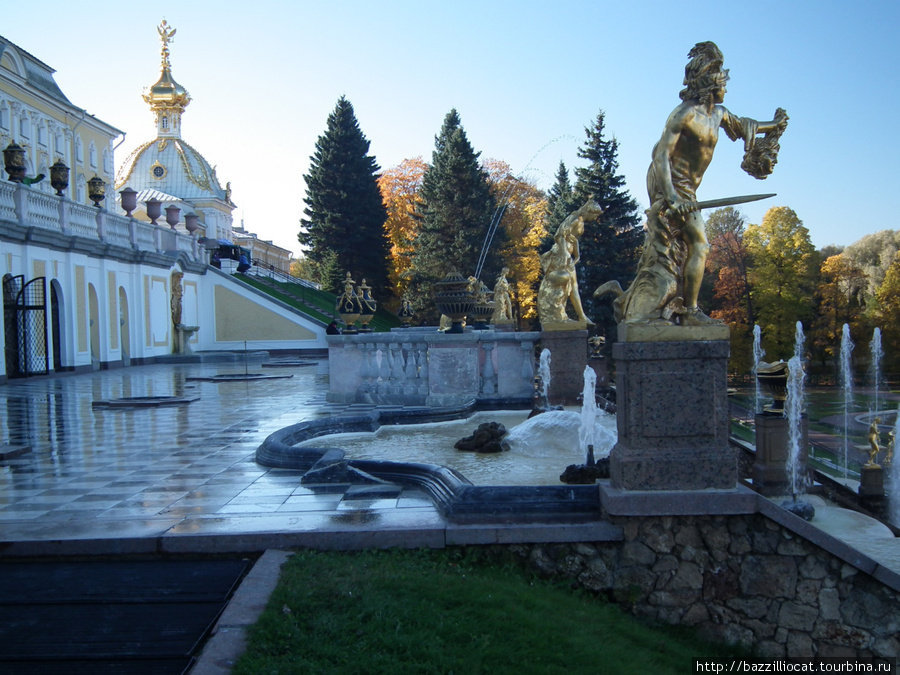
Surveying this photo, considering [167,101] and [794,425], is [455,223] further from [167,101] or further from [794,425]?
[794,425]

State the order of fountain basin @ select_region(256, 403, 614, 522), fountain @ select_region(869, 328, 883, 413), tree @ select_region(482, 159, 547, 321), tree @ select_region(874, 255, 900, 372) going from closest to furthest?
1. fountain basin @ select_region(256, 403, 614, 522)
2. fountain @ select_region(869, 328, 883, 413)
3. tree @ select_region(874, 255, 900, 372)
4. tree @ select_region(482, 159, 547, 321)

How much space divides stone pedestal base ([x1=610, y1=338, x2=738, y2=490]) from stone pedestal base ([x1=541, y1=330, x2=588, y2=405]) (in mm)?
6935

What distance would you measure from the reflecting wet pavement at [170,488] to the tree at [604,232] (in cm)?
2911

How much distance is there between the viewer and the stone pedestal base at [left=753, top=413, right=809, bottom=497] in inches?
373

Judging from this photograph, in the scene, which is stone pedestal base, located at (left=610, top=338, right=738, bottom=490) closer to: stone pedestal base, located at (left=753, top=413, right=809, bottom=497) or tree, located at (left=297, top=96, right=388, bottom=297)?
stone pedestal base, located at (left=753, top=413, right=809, bottom=497)

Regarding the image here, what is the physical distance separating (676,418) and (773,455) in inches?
192

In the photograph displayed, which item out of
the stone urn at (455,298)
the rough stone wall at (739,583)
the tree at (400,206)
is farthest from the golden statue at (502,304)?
the tree at (400,206)

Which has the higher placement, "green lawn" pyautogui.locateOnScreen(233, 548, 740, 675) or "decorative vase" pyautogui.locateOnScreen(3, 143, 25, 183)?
"decorative vase" pyautogui.locateOnScreen(3, 143, 25, 183)

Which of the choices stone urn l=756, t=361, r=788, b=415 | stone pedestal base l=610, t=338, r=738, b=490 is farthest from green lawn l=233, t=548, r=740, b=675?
stone urn l=756, t=361, r=788, b=415

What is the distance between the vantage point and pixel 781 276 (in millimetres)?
43031

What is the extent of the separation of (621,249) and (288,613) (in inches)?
1564

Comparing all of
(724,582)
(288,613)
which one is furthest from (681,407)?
(288,613)

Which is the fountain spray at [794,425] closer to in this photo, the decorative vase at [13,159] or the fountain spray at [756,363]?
the fountain spray at [756,363]

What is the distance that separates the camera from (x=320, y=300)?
4984 cm
